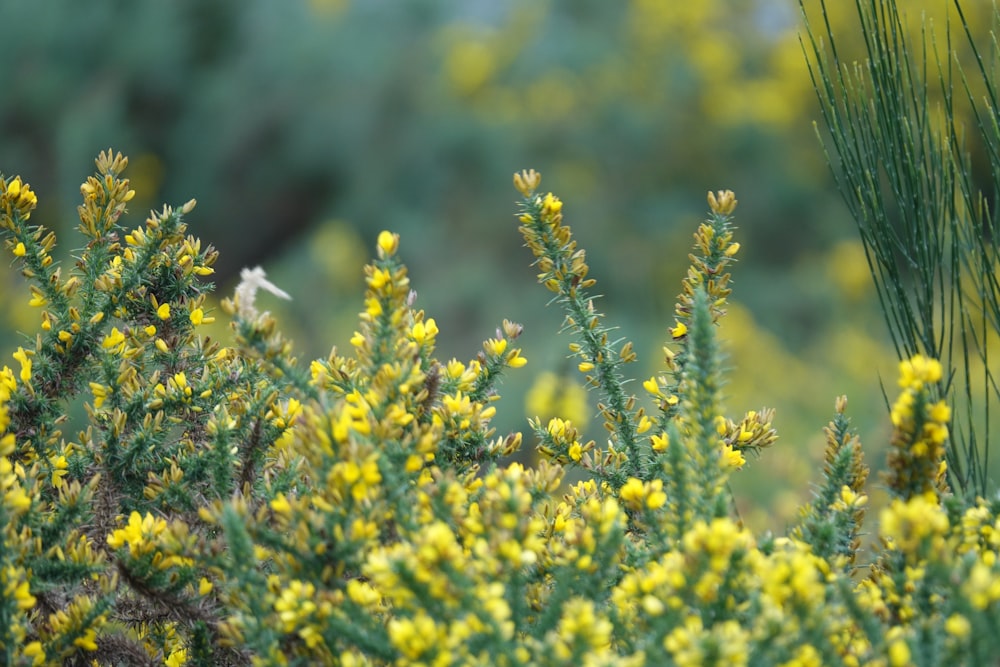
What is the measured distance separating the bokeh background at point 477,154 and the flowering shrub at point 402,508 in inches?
129

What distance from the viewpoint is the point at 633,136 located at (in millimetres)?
14094

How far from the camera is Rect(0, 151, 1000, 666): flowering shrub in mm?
1263

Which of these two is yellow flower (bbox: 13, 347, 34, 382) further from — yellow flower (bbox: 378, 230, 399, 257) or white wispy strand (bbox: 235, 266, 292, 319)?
yellow flower (bbox: 378, 230, 399, 257)

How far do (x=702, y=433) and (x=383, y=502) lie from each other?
1.61ft

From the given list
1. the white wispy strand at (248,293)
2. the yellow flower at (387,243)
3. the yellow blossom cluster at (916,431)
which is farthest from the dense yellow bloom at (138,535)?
the yellow blossom cluster at (916,431)

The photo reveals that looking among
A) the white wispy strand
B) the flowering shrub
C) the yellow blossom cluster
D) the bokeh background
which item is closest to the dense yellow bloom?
the flowering shrub

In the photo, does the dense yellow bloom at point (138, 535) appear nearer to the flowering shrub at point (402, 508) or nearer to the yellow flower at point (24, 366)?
the flowering shrub at point (402, 508)

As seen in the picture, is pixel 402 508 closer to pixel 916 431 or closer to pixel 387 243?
pixel 387 243

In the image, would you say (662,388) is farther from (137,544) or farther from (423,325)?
(137,544)

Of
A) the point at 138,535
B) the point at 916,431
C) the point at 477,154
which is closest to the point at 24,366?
the point at 138,535

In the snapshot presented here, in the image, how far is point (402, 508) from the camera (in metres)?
1.42

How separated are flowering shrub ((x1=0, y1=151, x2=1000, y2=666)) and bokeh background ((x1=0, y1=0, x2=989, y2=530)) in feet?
10.7

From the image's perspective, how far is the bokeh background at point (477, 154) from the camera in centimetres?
916

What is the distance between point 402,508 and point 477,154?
37.0 ft
